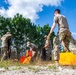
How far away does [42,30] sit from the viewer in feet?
231

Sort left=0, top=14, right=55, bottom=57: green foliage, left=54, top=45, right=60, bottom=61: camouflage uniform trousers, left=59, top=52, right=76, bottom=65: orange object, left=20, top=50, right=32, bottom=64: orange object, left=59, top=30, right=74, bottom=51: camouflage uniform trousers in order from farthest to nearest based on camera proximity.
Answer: left=0, top=14, right=55, bottom=57: green foliage → left=20, top=50, right=32, bottom=64: orange object → left=59, top=30, right=74, bottom=51: camouflage uniform trousers → left=54, top=45, right=60, bottom=61: camouflage uniform trousers → left=59, top=52, right=76, bottom=65: orange object

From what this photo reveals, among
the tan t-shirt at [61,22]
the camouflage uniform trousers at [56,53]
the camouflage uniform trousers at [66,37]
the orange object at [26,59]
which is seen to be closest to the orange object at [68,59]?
the camouflage uniform trousers at [56,53]

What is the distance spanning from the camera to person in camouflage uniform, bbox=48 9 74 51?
446 inches

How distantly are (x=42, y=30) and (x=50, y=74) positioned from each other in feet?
204

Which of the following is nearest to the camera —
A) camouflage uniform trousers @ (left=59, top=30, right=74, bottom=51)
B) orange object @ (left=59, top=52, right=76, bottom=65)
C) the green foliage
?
orange object @ (left=59, top=52, right=76, bottom=65)

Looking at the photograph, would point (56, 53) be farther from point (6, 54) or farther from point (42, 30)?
point (42, 30)

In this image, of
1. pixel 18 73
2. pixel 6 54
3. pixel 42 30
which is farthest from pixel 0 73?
pixel 42 30

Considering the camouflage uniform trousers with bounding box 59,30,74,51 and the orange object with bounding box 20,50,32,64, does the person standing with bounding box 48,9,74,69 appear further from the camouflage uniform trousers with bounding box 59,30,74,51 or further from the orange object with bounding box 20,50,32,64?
the orange object with bounding box 20,50,32,64

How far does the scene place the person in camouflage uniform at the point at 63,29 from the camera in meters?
11.3

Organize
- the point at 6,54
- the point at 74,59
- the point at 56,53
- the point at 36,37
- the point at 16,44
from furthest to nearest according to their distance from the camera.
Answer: the point at 36,37 → the point at 16,44 → the point at 6,54 → the point at 56,53 → the point at 74,59

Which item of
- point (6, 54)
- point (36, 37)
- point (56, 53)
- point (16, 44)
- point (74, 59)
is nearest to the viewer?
point (74, 59)

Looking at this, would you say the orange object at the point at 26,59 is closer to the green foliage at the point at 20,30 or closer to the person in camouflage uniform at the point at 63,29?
the person in camouflage uniform at the point at 63,29

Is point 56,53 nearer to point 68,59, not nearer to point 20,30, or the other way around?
point 68,59

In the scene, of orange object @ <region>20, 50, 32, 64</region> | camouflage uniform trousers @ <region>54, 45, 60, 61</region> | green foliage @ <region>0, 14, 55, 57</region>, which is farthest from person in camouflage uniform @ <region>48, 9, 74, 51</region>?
green foliage @ <region>0, 14, 55, 57</region>
